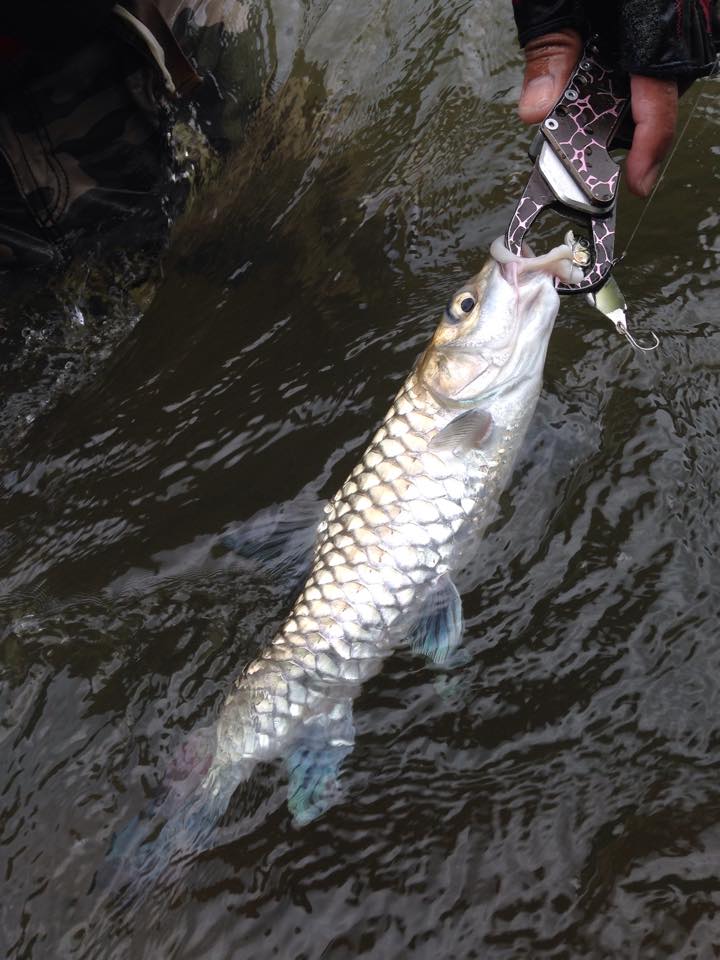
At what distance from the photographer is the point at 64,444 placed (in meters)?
3.99

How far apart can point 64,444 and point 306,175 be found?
6.52 feet

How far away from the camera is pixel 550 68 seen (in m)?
2.79

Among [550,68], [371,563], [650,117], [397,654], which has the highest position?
[550,68]

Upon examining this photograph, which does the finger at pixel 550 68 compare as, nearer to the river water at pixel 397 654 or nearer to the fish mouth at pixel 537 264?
the fish mouth at pixel 537 264

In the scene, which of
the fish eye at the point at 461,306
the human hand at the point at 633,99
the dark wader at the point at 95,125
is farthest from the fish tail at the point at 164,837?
the dark wader at the point at 95,125

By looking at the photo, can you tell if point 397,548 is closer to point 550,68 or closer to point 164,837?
point 164,837

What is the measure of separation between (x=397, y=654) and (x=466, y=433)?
29.7 inches

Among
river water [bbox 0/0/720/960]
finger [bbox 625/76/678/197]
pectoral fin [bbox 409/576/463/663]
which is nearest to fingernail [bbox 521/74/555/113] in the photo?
finger [bbox 625/76/678/197]

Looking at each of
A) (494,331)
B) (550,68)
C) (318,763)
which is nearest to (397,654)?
(318,763)

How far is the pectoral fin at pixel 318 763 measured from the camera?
8.98ft

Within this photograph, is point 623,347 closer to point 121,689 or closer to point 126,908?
point 121,689

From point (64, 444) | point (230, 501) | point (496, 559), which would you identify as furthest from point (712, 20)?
point (64, 444)

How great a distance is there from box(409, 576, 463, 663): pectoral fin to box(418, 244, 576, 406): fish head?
661mm

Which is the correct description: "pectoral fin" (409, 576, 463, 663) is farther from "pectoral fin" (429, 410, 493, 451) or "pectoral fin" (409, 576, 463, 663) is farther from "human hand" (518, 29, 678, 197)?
"human hand" (518, 29, 678, 197)
